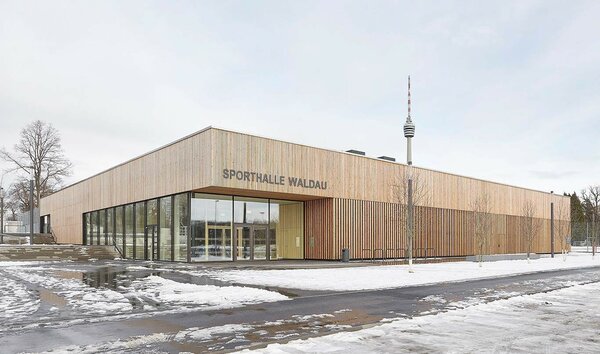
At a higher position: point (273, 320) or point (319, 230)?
point (319, 230)

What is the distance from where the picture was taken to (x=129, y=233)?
3581cm

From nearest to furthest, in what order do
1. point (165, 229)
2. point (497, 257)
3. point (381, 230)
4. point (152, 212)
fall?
point (165, 229), point (152, 212), point (381, 230), point (497, 257)

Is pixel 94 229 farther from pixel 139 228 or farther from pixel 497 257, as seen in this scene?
pixel 497 257

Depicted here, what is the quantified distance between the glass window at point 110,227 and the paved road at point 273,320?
30135 mm

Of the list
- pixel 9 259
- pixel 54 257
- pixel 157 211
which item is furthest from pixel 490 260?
pixel 9 259

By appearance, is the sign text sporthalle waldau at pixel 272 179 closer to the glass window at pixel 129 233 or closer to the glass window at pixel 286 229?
the glass window at pixel 286 229

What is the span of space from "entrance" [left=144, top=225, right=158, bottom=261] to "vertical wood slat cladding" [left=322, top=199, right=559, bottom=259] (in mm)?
9937

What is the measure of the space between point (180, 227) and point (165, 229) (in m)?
2.12

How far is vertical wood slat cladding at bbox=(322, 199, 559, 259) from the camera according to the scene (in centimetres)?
3120

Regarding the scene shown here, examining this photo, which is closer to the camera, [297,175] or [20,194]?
[297,175]

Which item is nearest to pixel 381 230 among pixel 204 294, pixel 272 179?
pixel 272 179

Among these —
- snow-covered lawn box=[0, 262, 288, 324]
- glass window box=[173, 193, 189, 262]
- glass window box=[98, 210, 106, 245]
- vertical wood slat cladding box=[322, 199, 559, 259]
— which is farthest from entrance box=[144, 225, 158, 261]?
snow-covered lawn box=[0, 262, 288, 324]

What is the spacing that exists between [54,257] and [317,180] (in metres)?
18.0

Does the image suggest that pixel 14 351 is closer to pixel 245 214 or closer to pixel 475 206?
pixel 245 214
